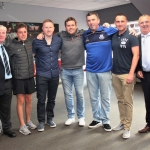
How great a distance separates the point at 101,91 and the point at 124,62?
0.55 meters

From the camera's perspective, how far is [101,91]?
2900 millimetres

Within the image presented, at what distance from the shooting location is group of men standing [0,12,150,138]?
2.58 m

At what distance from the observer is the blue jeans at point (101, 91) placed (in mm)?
2830

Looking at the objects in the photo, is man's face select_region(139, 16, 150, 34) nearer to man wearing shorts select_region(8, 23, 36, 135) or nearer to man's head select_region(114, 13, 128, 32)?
man's head select_region(114, 13, 128, 32)

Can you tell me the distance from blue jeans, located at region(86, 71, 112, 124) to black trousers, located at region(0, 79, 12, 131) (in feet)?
3.50

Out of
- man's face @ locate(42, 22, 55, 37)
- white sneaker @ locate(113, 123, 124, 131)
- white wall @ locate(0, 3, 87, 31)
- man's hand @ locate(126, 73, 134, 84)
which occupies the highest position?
white wall @ locate(0, 3, 87, 31)

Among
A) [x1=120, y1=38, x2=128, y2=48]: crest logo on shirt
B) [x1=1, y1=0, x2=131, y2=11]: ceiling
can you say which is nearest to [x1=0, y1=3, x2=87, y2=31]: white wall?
[x1=1, y1=0, x2=131, y2=11]: ceiling

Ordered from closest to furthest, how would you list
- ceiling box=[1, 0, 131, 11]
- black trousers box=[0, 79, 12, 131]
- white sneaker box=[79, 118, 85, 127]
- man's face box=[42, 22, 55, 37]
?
1. black trousers box=[0, 79, 12, 131]
2. man's face box=[42, 22, 55, 37]
3. white sneaker box=[79, 118, 85, 127]
4. ceiling box=[1, 0, 131, 11]

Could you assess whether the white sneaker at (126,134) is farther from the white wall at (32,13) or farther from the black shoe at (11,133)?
the white wall at (32,13)

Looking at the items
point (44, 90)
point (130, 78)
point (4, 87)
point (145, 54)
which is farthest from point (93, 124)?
point (4, 87)

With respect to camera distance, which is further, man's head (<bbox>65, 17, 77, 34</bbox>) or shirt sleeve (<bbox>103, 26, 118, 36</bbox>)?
man's head (<bbox>65, 17, 77, 34</bbox>)

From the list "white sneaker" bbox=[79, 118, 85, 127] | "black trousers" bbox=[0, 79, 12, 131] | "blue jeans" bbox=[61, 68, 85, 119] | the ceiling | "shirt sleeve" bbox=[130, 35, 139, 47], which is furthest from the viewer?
the ceiling

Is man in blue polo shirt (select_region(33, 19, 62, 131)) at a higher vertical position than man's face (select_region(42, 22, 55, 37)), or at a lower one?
lower

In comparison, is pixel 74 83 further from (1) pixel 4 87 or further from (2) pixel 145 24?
(2) pixel 145 24
